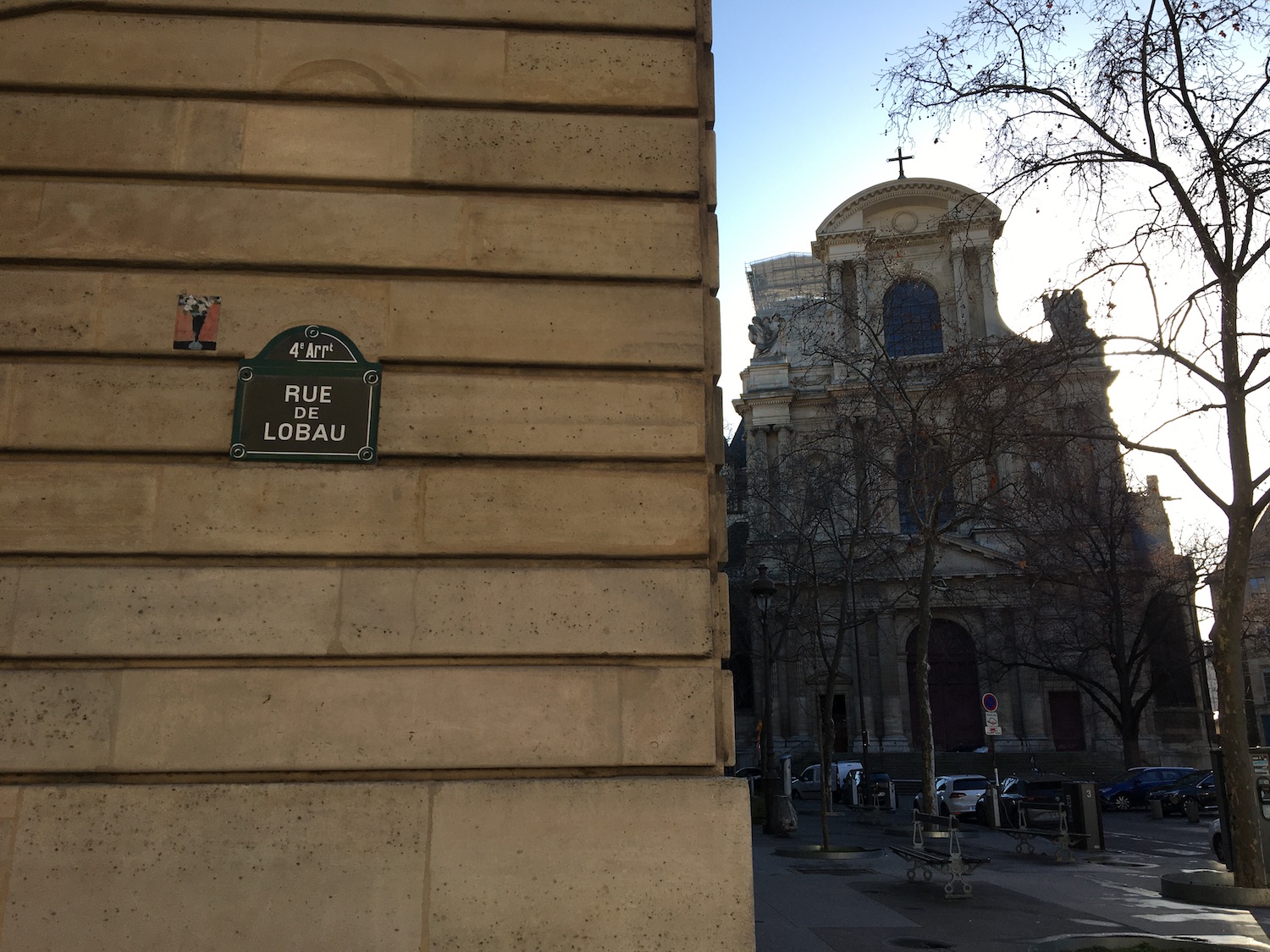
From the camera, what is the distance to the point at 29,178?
19.7 feet

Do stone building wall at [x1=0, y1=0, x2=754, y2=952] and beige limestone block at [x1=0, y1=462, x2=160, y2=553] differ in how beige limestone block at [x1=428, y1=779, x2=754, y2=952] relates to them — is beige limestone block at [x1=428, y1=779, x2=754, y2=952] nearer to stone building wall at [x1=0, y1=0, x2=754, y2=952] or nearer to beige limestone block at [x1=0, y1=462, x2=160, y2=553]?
stone building wall at [x1=0, y1=0, x2=754, y2=952]

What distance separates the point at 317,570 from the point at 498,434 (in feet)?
3.87

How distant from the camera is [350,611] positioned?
5.49 meters

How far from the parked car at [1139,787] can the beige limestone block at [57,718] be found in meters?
35.8

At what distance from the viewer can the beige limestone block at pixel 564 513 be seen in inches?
223

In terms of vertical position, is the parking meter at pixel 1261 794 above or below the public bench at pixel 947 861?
above

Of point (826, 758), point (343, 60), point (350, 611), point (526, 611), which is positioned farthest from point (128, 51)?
point (826, 758)

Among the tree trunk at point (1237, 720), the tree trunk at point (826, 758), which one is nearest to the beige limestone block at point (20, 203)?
the tree trunk at point (1237, 720)

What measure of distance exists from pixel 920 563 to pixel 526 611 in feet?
142

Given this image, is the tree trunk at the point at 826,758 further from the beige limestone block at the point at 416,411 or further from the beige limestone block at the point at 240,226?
the beige limestone block at the point at 240,226

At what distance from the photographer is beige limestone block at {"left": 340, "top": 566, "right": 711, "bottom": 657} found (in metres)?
5.48

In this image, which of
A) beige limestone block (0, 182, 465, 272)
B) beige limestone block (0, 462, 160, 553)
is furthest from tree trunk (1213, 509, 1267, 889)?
beige limestone block (0, 462, 160, 553)

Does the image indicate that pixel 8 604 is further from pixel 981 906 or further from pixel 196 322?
pixel 981 906

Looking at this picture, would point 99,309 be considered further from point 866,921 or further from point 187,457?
point 866,921
